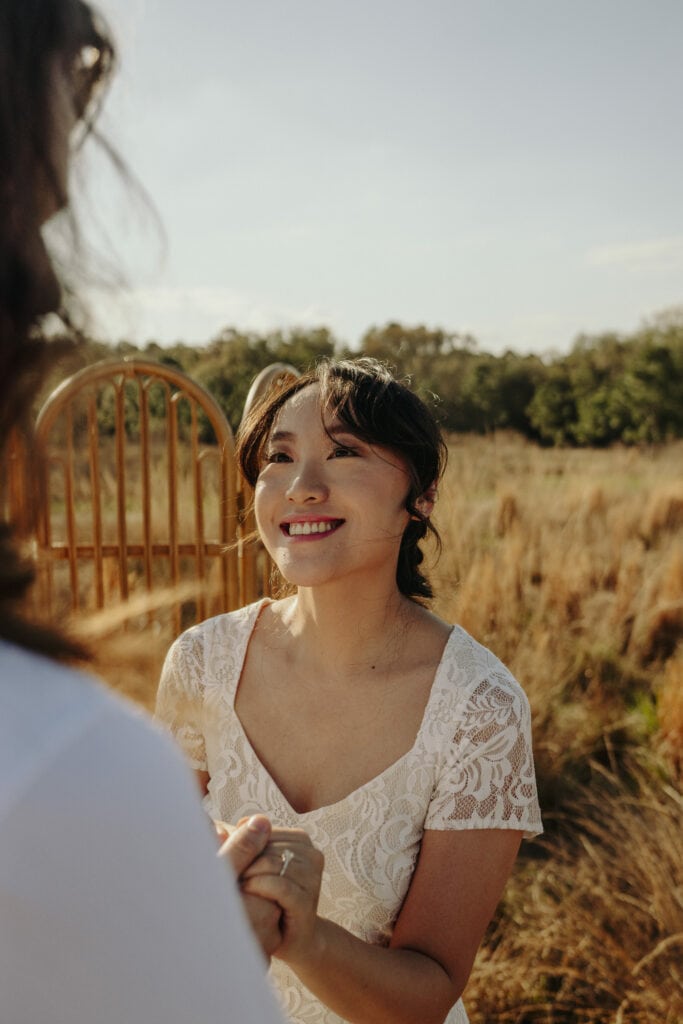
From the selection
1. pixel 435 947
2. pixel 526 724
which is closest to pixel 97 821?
pixel 435 947

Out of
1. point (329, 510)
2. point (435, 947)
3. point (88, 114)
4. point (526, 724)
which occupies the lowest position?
point (435, 947)

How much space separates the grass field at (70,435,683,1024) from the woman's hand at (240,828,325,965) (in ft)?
1.29

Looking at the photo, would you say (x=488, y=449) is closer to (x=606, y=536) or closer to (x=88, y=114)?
(x=606, y=536)

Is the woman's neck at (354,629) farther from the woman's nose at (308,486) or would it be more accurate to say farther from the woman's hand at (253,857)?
the woman's hand at (253,857)

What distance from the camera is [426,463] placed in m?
2.03

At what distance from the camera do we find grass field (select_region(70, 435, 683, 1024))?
3.01 m

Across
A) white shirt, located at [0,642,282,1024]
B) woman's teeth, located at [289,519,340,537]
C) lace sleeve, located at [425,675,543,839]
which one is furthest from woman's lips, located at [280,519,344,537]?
white shirt, located at [0,642,282,1024]

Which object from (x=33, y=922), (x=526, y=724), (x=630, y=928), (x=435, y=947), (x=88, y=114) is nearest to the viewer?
(x=33, y=922)

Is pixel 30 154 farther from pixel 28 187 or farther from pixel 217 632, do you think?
pixel 217 632

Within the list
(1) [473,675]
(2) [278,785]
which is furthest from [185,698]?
(1) [473,675]

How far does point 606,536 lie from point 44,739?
8553 mm

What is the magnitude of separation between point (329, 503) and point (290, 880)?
91cm

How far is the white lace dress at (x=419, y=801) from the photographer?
66.8 inches

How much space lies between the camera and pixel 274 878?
1.14 meters
